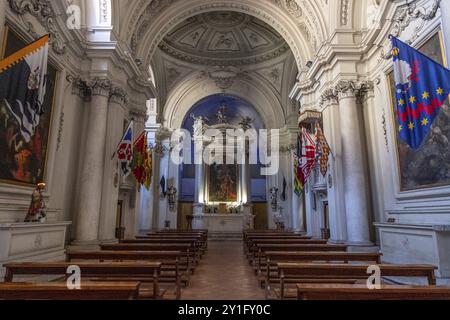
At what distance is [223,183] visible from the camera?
1897cm

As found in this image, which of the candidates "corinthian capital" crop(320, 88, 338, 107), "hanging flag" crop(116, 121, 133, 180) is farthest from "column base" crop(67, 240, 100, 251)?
"corinthian capital" crop(320, 88, 338, 107)

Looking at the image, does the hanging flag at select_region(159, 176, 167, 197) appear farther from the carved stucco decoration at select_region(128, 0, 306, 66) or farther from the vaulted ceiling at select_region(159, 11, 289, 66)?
the vaulted ceiling at select_region(159, 11, 289, 66)

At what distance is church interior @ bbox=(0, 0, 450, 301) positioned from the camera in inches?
169

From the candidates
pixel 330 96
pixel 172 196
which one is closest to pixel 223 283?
pixel 330 96

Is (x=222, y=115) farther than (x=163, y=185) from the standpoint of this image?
Yes

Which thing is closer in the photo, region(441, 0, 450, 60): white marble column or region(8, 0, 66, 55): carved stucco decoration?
region(441, 0, 450, 60): white marble column

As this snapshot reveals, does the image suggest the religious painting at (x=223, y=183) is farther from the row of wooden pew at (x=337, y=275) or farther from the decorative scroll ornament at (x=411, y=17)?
the decorative scroll ornament at (x=411, y=17)

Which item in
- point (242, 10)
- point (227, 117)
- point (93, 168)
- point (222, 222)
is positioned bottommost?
point (222, 222)

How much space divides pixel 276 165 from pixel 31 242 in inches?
542

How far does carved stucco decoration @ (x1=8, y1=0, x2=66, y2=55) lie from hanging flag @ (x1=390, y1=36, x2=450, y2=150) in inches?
284

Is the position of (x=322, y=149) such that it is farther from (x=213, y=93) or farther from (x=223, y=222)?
(x=213, y=93)

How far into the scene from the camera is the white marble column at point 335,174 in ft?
27.6

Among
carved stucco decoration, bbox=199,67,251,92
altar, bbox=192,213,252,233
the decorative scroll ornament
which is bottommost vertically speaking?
altar, bbox=192,213,252,233
